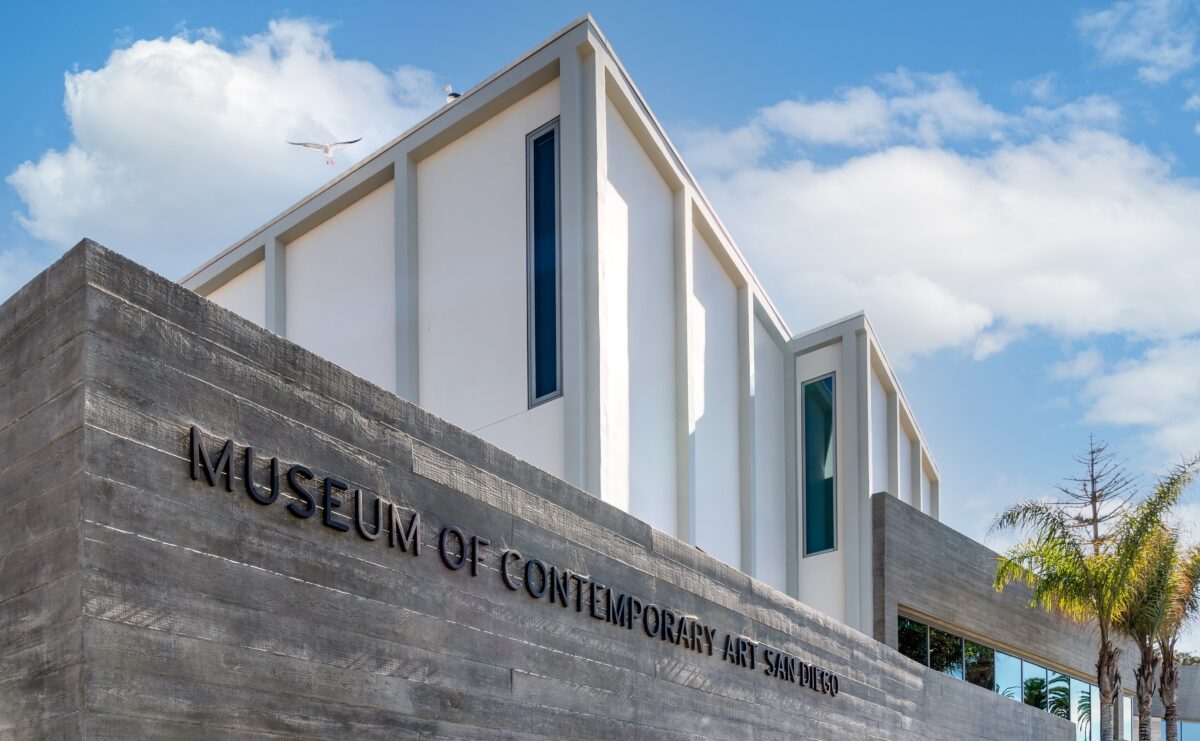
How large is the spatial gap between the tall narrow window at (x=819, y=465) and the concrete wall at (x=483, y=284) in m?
8.11

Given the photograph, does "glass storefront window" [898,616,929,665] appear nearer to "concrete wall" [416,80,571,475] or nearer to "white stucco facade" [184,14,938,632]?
"white stucco facade" [184,14,938,632]

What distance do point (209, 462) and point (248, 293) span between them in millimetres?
13555

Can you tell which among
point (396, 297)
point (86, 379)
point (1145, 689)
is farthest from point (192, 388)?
point (1145, 689)

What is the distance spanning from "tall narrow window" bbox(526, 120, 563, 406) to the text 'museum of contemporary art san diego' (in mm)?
41

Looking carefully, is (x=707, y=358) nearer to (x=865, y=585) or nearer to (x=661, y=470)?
(x=661, y=470)

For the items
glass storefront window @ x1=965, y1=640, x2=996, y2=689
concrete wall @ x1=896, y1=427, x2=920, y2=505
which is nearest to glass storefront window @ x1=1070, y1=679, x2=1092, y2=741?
glass storefront window @ x1=965, y1=640, x2=996, y2=689

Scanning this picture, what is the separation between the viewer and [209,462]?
636cm

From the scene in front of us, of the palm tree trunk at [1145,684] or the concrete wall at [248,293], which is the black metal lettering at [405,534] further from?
the palm tree trunk at [1145,684]

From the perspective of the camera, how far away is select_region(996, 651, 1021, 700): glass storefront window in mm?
25422

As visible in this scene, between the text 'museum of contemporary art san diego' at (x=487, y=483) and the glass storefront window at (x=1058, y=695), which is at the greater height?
the text 'museum of contemporary art san diego' at (x=487, y=483)

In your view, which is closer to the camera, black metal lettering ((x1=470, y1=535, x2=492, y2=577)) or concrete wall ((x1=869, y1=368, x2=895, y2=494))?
black metal lettering ((x1=470, y1=535, x2=492, y2=577))

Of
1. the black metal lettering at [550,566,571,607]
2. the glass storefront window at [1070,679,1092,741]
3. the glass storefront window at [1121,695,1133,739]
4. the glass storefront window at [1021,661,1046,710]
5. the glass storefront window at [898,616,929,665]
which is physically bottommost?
the glass storefront window at [1121,695,1133,739]

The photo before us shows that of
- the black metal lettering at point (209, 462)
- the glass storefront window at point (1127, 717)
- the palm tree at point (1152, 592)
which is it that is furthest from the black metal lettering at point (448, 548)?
the glass storefront window at point (1127, 717)

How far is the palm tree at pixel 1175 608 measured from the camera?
1088 inches
